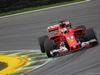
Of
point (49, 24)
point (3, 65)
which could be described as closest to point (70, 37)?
point (3, 65)

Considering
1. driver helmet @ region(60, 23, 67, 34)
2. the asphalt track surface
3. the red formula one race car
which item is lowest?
the asphalt track surface

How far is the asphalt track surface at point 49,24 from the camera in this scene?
8.15 m

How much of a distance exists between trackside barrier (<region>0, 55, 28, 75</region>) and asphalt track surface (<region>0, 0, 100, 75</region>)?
119cm

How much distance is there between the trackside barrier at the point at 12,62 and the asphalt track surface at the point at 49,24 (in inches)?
46.8

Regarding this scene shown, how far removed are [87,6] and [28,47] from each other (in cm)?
898

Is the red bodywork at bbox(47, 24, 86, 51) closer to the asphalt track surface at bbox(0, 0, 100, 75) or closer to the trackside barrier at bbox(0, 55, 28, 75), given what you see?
the asphalt track surface at bbox(0, 0, 100, 75)

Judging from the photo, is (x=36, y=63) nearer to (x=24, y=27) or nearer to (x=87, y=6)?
(x=24, y=27)

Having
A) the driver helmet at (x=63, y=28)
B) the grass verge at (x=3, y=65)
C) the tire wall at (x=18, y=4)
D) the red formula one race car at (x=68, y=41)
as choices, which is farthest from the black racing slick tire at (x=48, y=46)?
the tire wall at (x=18, y=4)

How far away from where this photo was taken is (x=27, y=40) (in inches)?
567

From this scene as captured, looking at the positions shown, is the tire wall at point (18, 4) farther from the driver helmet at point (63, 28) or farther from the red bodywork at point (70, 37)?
the driver helmet at point (63, 28)

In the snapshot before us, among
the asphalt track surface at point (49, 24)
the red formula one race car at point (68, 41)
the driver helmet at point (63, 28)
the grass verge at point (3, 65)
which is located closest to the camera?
the asphalt track surface at point (49, 24)

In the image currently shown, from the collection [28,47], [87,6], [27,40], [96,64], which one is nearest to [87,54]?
[96,64]

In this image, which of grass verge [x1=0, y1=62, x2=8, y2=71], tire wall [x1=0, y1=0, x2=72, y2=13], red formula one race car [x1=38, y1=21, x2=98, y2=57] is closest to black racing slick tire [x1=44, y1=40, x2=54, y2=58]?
red formula one race car [x1=38, y1=21, x2=98, y2=57]

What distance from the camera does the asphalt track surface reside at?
8149 millimetres
